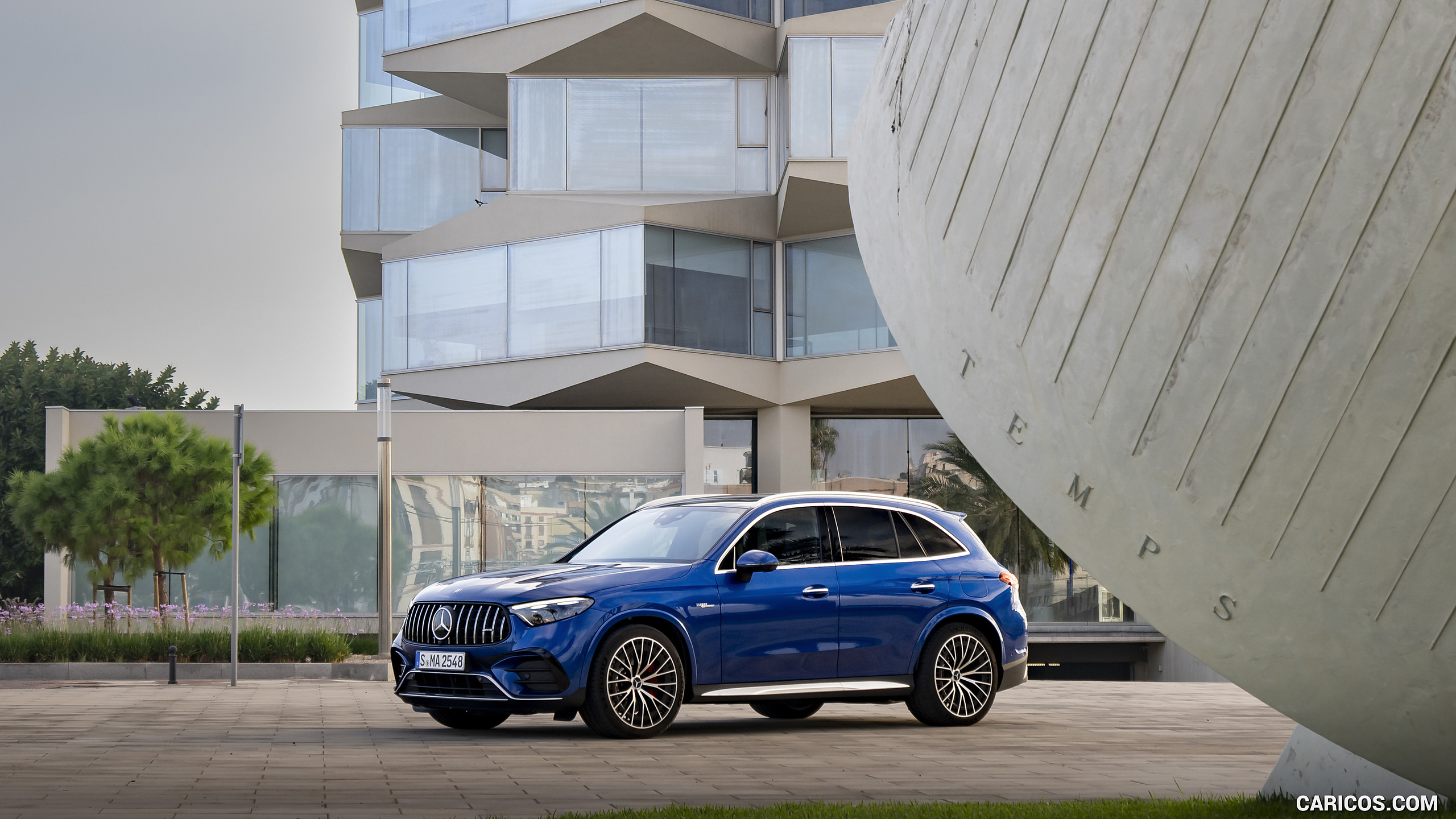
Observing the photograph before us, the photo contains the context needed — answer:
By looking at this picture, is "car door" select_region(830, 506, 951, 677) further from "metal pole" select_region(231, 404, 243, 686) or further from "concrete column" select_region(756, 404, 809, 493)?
"concrete column" select_region(756, 404, 809, 493)

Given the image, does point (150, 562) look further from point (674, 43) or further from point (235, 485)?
point (674, 43)

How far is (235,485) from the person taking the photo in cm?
1955

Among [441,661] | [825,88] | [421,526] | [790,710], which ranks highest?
[825,88]

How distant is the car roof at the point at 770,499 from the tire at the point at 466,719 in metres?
2.12

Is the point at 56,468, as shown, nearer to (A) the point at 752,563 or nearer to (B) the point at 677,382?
(B) the point at 677,382

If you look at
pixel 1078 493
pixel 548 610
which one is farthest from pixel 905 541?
pixel 1078 493

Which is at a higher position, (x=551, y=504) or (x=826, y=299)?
(x=826, y=299)

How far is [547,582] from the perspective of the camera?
1073cm

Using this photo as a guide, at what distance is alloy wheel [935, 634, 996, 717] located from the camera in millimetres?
12031

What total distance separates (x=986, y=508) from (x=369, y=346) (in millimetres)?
18876

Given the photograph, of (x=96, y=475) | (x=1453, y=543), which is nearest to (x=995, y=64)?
(x=1453, y=543)

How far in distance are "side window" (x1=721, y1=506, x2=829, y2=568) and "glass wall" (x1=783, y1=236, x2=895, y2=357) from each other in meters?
19.6

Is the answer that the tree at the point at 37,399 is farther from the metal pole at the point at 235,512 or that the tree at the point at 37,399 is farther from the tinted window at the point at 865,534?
the tinted window at the point at 865,534

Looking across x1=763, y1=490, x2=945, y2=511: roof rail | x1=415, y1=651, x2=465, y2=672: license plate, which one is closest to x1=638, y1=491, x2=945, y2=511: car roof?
x1=763, y1=490, x2=945, y2=511: roof rail
